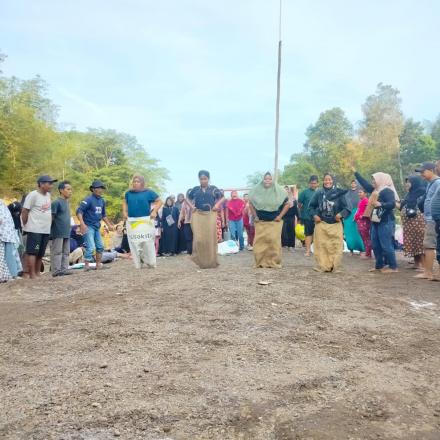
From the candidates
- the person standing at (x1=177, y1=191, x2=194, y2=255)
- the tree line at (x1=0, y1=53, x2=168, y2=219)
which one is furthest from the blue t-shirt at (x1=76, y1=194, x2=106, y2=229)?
the tree line at (x1=0, y1=53, x2=168, y2=219)

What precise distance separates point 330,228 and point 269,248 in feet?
3.19

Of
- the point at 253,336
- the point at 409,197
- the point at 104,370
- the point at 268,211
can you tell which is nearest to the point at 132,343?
the point at 104,370

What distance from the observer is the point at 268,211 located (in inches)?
279

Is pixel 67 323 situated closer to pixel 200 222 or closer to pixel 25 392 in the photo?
pixel 25 392

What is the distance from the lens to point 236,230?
1030 cm

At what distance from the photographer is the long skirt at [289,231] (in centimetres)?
1048

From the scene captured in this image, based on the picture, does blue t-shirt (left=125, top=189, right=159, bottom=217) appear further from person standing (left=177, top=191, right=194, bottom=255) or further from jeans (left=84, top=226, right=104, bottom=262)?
person standing (left=177, top=191, right=194, bottom=255)

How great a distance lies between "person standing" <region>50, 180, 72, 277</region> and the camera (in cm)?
671

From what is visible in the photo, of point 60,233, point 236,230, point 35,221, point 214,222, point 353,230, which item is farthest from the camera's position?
point 236,230

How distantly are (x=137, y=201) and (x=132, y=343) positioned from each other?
375 cm

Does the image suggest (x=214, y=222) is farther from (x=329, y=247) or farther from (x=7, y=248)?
(x=7, y=248)

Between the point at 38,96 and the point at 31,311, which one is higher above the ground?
the point at 38,96

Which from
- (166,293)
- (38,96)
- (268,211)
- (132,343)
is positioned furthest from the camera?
(38,96)

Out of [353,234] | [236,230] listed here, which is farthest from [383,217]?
[236,230]
